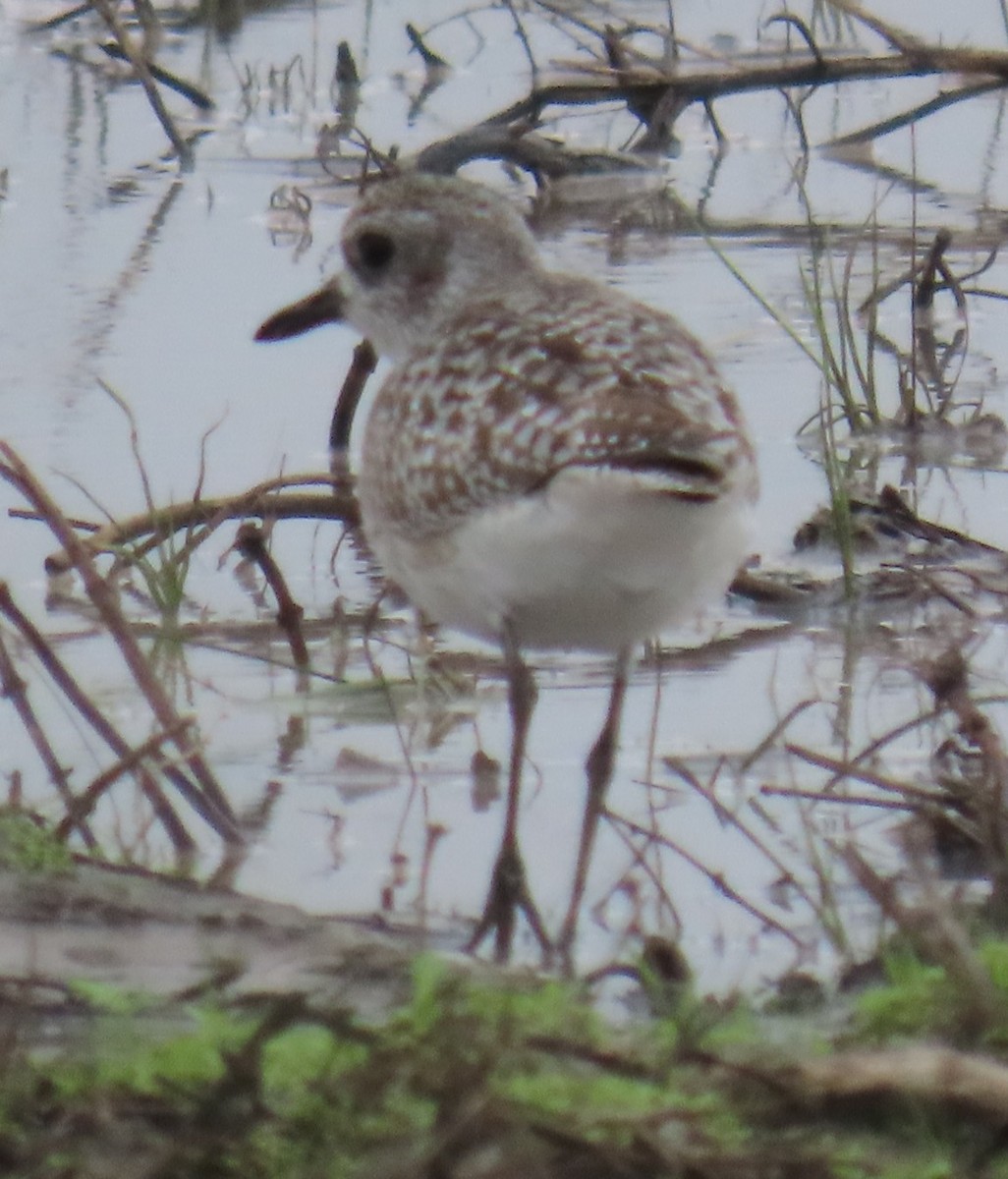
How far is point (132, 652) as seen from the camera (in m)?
4.62

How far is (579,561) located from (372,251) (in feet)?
4.91

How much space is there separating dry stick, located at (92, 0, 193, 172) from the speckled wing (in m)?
4.55

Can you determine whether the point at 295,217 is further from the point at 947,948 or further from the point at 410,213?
the point at 947,948

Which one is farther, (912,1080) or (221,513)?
(221,513)

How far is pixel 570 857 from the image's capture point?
15.6 ft

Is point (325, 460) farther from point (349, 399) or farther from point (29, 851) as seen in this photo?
point (29, 851)

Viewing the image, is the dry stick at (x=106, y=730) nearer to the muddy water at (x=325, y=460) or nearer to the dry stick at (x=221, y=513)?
the muddy water at (x=325, y=460)

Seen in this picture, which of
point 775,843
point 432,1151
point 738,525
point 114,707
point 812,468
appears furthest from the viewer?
point 812,468

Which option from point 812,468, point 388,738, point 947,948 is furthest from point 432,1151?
point 812,468

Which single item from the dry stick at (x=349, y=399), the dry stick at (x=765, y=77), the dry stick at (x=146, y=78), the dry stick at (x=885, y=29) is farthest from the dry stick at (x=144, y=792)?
the dry stick at (x=146, y=78)

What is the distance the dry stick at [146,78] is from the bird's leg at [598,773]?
5.12 m

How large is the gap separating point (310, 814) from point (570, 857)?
1.68ft

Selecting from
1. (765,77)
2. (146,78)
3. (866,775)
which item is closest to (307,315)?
(866,775)

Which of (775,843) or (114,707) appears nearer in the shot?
(775,843)
